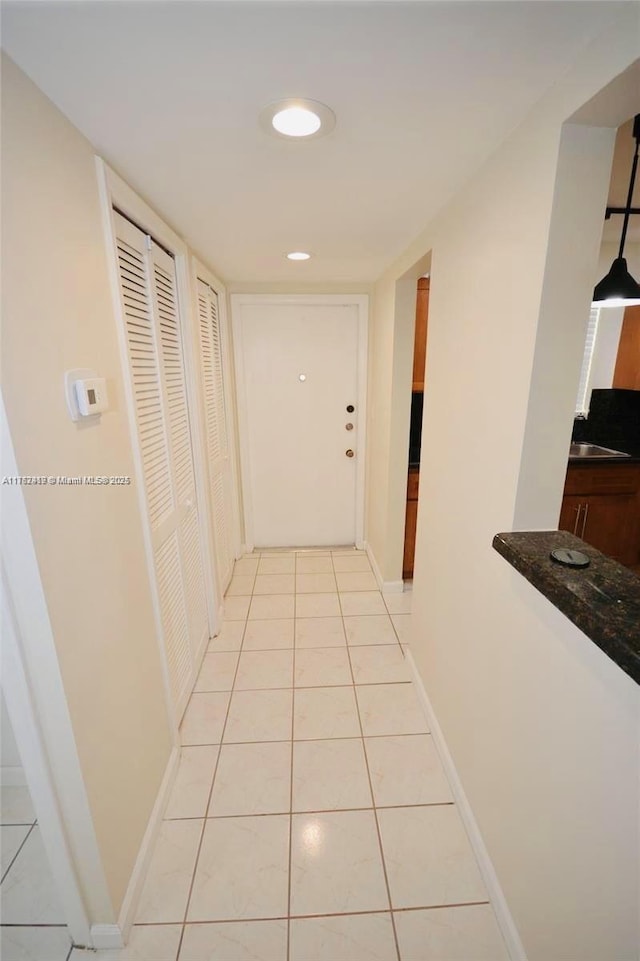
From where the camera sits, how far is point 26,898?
1195mm

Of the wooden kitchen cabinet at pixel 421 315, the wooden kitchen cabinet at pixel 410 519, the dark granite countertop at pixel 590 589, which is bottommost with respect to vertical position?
the wooden kitchen cabinet at pixel 410 519

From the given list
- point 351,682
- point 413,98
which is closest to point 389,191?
point 413,98

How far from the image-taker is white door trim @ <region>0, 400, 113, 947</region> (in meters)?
0.78

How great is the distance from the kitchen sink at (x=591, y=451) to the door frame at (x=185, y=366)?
7.58ft

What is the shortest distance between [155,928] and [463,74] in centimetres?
229

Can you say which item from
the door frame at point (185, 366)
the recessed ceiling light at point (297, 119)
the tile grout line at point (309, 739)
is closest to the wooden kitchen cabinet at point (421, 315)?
the door frame at point (185, 366)

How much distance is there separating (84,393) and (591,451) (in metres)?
3.00

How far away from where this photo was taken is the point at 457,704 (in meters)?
1.48

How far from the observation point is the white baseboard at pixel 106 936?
1073 millimetres

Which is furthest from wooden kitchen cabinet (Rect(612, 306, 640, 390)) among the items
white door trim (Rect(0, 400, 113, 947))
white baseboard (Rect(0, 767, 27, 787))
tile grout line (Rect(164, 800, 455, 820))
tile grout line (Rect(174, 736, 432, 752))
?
white baseboard (Rect(0, 767, 27, 787))

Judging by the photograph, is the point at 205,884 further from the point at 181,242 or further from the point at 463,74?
the point at 181,242

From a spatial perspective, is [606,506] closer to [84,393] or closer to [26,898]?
[84,393]

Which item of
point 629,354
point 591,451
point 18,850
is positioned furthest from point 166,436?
point 629,354

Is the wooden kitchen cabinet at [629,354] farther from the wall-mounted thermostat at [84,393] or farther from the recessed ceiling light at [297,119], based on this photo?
the wall-mounted thermostat at [84,393]
